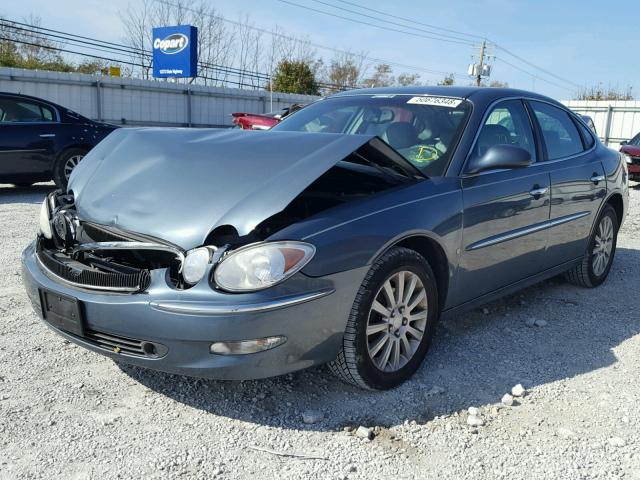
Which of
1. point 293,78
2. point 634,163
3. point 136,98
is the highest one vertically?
point 293,78

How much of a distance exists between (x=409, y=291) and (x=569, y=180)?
1.99 metres

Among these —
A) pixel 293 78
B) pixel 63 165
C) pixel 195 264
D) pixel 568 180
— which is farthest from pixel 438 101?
pixel 293 78

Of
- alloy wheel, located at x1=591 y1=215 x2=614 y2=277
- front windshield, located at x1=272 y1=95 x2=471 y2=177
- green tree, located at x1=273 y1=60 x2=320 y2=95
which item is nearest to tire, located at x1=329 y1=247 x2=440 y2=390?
front windshield, located at x1=272 y1=95 x2=471 y2=177

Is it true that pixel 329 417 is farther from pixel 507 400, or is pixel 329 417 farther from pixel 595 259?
pixel 595 259

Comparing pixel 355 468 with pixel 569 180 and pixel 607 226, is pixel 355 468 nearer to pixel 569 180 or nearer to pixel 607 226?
pixel 569 180

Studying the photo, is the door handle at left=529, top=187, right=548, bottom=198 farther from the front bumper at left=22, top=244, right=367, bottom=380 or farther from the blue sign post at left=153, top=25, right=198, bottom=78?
the blue sign post at left=153, top=25, right=198, bottom=78

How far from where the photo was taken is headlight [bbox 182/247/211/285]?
2512mm

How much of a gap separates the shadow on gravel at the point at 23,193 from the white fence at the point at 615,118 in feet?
72.9

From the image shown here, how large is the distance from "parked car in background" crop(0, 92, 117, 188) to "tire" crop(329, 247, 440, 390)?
6996 mm

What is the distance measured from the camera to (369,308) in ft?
9.30

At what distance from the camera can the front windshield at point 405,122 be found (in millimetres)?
3574

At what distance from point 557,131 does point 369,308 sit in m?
2.59

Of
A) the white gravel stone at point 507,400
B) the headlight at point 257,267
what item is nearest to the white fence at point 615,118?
the white gravel stone at point 507,400

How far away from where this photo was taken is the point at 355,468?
→ 94.6 inches
